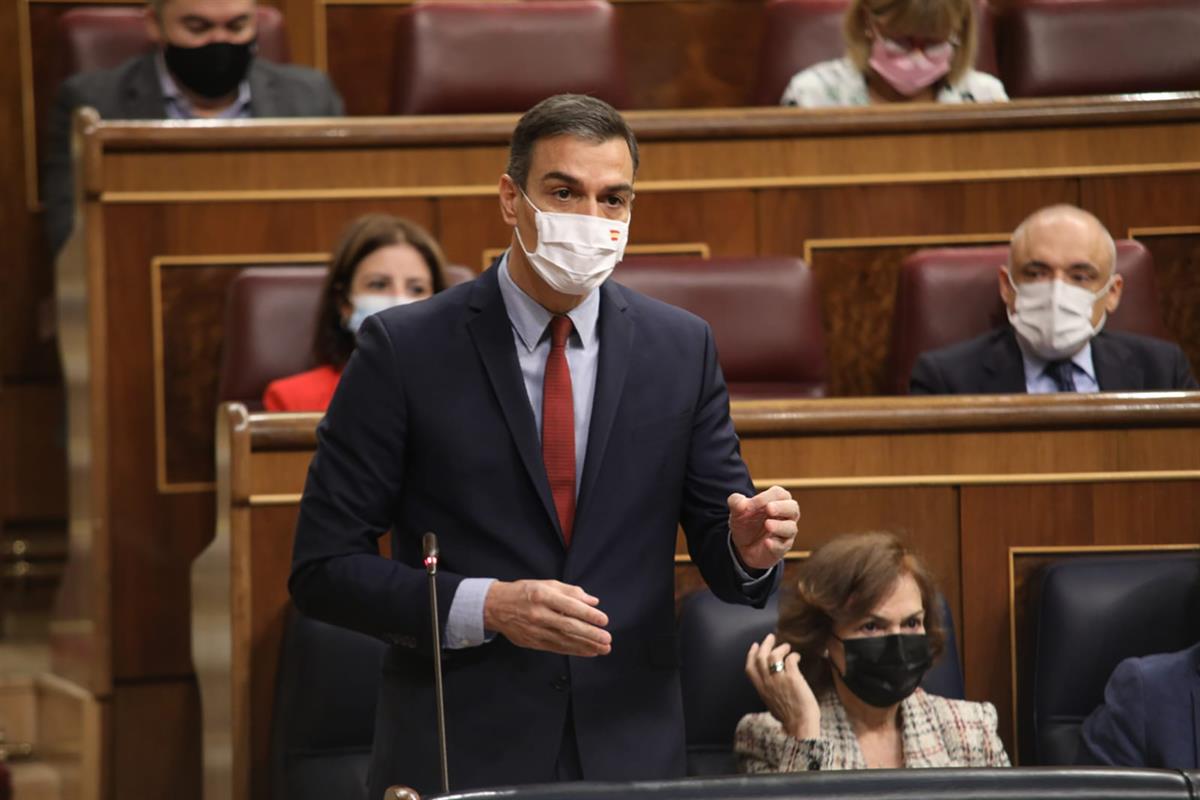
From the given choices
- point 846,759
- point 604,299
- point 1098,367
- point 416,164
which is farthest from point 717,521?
point 416,164

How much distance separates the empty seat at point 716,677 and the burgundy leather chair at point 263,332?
0.39 m

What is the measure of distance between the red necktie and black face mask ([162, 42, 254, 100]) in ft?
2.92

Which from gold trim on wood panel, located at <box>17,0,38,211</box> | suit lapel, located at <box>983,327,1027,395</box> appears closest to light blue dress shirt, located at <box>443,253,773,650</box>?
suit lapel, located at <box>983,327,1027,395</box>

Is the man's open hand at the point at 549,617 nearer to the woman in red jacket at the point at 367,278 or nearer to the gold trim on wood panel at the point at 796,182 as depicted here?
the woman in red jacket at the point at 367,278

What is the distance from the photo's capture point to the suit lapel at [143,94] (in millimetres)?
1509

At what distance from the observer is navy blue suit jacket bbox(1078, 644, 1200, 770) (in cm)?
92

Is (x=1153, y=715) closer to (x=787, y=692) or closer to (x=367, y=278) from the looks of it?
(x=787, y=692)

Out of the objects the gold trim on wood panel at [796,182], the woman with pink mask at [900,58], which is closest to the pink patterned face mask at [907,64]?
the woman with pink mask at [900,58]

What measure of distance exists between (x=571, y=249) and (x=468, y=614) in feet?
0.50

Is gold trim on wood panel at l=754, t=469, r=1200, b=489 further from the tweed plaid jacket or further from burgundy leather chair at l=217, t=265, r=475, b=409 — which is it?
burgundy leather chair at l=217, t=265, r=475, b=409

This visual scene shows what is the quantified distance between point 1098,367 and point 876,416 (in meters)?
0.31

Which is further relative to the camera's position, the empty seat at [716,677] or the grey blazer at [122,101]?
the grey blazer at [122,101]

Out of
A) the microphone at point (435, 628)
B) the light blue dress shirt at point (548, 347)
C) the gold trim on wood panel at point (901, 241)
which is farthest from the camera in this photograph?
the gold trim on wood panel at point (901, 241)

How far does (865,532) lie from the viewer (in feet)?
3.37
